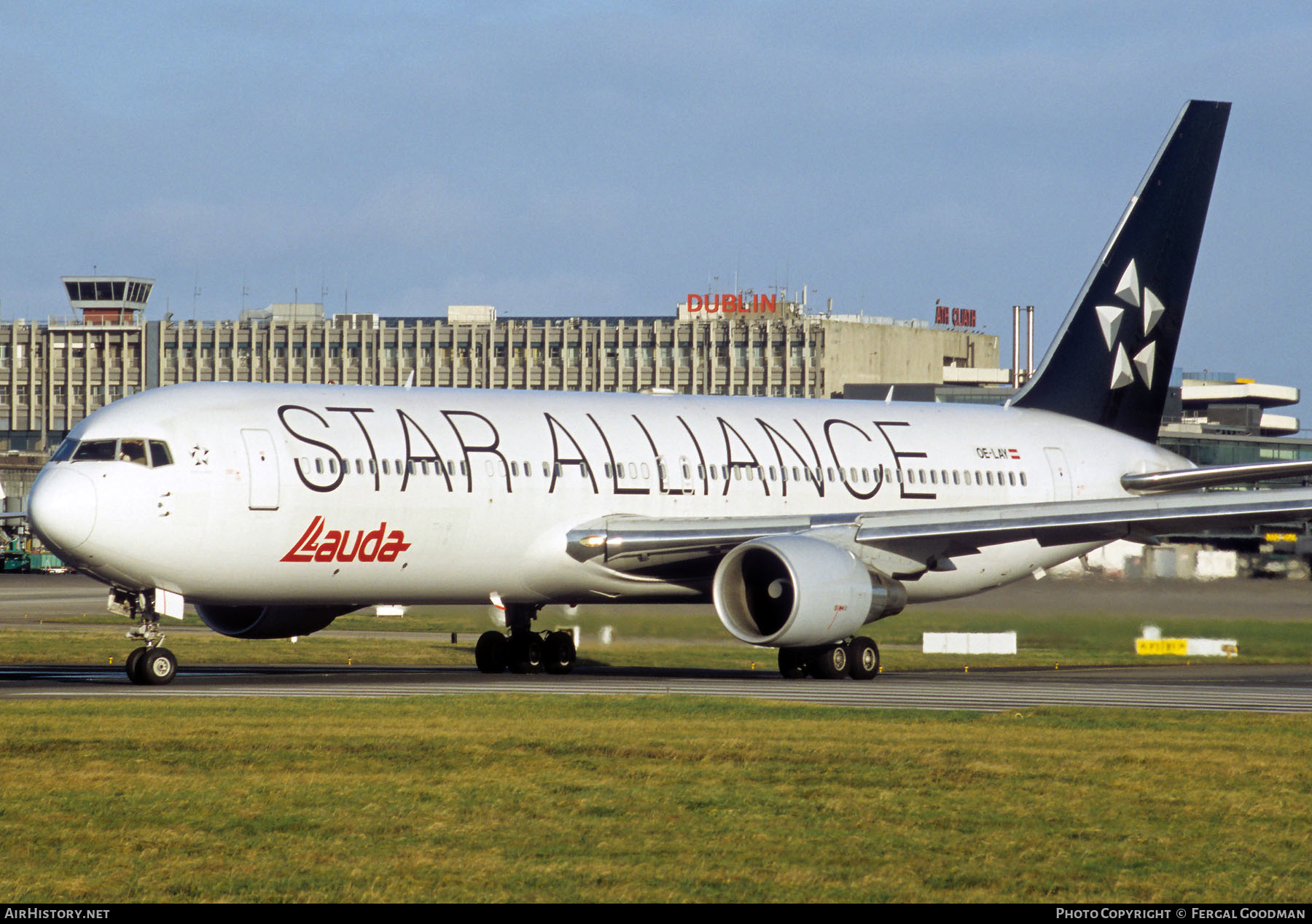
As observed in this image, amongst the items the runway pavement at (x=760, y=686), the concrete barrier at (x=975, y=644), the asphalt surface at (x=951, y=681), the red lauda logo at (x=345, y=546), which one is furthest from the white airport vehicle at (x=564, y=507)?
the concrete barrier at (x=975, y=644)

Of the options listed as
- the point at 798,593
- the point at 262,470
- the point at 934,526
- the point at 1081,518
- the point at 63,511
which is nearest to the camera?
the point at 63,511

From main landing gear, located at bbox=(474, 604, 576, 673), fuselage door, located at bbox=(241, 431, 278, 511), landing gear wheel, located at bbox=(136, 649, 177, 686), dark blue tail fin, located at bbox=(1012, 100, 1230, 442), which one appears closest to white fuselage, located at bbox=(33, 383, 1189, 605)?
fuselage door, located at bbox=(241, 431, 278, 511)

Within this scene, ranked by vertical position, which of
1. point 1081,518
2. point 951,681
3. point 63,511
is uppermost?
point 63,511

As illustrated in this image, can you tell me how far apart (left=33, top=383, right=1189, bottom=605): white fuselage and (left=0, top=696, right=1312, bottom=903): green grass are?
200 inches

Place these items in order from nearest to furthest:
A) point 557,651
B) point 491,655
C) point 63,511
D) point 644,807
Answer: point 644,807
point 63,511
point 557,651
point 491,655

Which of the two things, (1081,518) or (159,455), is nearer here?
(159,455)

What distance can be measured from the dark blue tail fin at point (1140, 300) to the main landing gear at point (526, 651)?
1232 centimetres

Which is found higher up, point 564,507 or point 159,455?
point 159,455

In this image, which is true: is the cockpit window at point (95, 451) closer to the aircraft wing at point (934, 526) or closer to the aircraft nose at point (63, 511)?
the aircraft nose at point (63, 511)

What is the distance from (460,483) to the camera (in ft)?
88.0

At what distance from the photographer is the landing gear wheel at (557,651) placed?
30609mm

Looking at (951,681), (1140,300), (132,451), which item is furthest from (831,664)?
(1140,300)

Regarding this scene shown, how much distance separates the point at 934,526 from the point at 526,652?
7688mm

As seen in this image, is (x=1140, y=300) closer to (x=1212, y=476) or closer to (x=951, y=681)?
(x=1212, y=476)
